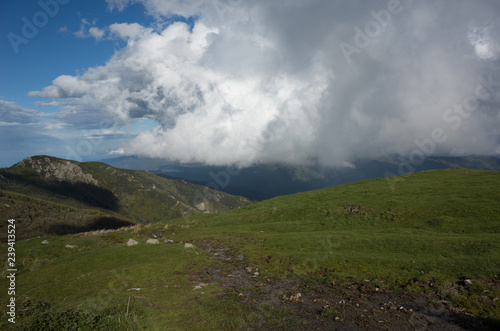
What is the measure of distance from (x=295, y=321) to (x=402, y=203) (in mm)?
32759

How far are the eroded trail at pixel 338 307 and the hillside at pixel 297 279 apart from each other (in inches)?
2.8

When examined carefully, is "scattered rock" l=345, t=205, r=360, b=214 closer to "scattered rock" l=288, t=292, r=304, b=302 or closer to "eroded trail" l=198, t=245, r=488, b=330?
"eroded trail" l=198, t=245, r=488, b=330

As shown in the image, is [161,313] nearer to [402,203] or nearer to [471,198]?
[402,203]

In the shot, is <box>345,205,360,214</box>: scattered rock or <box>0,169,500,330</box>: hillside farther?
<box>345,205,360,214</box>: scattered rock

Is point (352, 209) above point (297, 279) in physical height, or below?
above

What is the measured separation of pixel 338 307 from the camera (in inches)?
557

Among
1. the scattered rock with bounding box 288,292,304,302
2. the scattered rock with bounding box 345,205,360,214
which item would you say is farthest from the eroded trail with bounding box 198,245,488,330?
the scattered rock with bounding box 345,205,360,214

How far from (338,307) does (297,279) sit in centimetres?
526

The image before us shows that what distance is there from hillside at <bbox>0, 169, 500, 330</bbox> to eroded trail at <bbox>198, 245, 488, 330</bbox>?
71 millimetres

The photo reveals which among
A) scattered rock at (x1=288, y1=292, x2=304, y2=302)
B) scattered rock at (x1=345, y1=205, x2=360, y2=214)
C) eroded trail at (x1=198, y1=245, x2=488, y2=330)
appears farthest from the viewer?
scattered rock at (x1=345, y1=205, x2=360, y2=214)

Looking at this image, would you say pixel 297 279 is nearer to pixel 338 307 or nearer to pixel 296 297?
pixel 296 297

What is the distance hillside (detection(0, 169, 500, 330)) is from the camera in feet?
40.3

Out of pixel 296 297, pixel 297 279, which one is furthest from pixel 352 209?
pixel 296 297

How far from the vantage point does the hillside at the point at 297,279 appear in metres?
12.3
